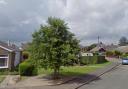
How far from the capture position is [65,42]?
25.7m

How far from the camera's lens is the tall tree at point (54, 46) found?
25.0 meters

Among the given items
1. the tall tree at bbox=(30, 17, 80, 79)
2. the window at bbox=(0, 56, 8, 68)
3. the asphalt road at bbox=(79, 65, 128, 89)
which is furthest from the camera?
the window at bbox=(0, 56, 8, 68)

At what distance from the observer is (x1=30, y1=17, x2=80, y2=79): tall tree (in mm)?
24953

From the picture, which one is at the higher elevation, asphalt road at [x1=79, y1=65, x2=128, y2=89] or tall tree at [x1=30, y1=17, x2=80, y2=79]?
tall tree at [x1=30, y1=17, x2=80, y2=79]

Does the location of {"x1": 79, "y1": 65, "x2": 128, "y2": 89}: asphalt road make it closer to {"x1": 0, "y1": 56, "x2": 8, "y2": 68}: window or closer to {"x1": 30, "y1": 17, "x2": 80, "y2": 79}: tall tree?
{"x1": 30, "y1": 17, "x2": 80, "y2": 79}: tall tree

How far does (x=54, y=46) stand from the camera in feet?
83.4

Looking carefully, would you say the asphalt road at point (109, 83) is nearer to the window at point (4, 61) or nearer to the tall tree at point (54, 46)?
the tall tree at point (54, 46)

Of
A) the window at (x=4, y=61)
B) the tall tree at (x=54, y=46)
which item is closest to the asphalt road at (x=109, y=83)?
the tall tree at (x=54, y=46)

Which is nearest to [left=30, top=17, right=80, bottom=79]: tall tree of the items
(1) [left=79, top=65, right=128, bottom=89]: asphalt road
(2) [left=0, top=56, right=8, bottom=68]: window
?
(1) [left=79, top=65, right=128, bottom=89]: asphalt road

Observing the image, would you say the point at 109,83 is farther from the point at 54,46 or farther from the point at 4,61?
the point at 4,61

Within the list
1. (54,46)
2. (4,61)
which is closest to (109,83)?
(54,46)

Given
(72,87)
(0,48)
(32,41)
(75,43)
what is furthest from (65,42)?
(0,48)

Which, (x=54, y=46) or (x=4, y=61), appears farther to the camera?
(x=4, y=61)

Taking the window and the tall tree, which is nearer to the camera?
the tall tree
